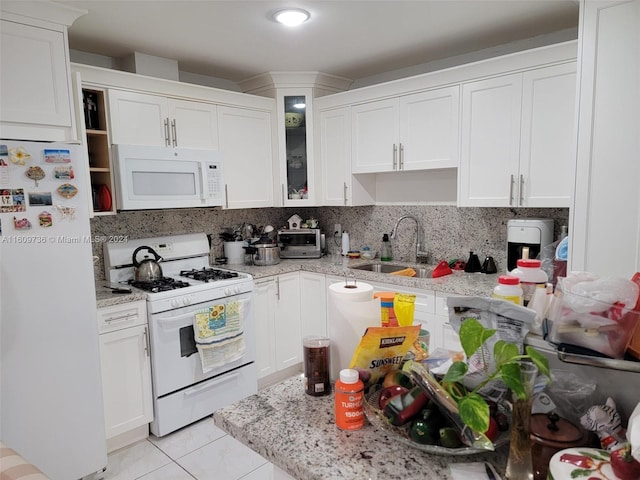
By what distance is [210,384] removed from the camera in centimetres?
283

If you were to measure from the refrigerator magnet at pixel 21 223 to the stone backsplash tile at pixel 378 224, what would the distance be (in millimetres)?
976

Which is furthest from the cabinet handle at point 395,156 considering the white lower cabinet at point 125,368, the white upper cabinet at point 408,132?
the white lower cabinet at point 125,368

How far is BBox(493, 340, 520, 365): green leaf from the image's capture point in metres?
0.80

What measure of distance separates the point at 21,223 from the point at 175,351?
1148 millimetres

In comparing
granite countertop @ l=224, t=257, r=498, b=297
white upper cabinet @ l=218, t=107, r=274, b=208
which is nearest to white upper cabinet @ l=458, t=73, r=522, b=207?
granite countertop @ l=224, t=257, r=498, b=297

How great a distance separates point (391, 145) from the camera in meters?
3.17

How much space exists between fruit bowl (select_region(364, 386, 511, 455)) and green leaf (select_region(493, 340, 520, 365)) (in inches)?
7.7

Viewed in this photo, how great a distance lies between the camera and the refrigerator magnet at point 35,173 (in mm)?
1977

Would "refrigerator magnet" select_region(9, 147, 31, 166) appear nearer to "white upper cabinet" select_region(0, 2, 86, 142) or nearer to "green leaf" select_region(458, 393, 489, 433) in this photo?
"white upper cabinet" select_region(0, 2, 86, 142)

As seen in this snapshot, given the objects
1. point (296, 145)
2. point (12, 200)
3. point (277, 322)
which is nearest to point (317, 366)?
point (12, 200)

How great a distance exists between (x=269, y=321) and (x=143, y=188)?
1.33m

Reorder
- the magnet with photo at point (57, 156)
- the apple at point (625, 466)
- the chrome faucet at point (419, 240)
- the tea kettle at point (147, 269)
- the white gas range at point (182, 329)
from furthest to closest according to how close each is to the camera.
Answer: the chrome faucet at point (419, 240) → the tea kettle at point (147, 269) → the white gas range at point (182, 329) → the magnet with photo at point (57, 156) → the apple at point (625, 466)

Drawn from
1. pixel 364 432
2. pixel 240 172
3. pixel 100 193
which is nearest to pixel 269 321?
pixel 240 172

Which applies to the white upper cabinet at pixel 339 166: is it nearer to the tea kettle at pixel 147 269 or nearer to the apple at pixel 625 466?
the tea kettle at pixel 147 269
